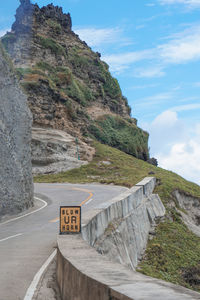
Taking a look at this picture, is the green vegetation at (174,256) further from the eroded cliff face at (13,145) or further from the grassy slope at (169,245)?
the eroded cliff face at (13,145)

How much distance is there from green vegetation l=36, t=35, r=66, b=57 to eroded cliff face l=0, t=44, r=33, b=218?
41.2 meters

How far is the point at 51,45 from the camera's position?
2441 inches

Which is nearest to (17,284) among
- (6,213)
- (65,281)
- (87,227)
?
(65,281)

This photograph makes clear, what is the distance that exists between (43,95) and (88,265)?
44.2 metres

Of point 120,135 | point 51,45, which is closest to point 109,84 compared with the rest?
point 51,45

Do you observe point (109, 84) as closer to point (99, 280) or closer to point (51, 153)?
point (51, 153)

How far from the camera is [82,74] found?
67.2 m

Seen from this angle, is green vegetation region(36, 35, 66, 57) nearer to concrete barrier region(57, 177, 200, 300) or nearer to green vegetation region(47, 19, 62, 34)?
green vegetation region(47, 19, 62, 34)

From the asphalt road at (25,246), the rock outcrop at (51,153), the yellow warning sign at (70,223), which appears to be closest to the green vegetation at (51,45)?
the rock outcrop at (51,153)

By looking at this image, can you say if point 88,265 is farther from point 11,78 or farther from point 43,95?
point 43,95

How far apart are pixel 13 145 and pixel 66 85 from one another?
38.7 metres

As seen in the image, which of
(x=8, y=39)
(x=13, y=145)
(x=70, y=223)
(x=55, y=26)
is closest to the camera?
(x=70, y=223)

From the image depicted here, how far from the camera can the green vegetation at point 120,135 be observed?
55.8 metres

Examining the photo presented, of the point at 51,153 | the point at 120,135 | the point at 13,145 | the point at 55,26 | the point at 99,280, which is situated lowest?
the point at 99,280
